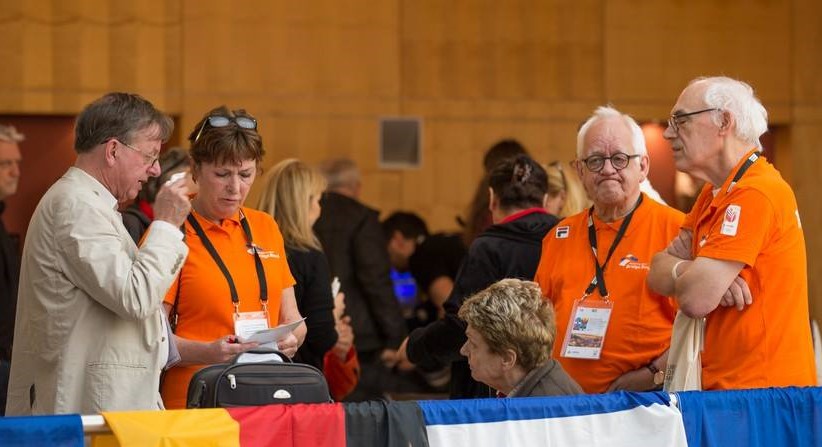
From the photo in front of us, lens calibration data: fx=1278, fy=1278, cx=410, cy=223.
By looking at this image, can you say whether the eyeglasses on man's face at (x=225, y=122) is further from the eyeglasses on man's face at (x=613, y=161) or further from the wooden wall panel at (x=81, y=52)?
the wooden wall panel at (x=81, y=52)

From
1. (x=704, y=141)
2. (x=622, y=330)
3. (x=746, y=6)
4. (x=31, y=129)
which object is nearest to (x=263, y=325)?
(x=622, y=330)

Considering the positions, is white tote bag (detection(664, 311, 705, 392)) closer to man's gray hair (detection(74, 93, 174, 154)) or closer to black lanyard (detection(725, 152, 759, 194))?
black lanyard (detection(725, 152, 759, 194))

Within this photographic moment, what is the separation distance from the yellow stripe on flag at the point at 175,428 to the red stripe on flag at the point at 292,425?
0.03 meters

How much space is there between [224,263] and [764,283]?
5.30 ft

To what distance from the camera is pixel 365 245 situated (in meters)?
6.74

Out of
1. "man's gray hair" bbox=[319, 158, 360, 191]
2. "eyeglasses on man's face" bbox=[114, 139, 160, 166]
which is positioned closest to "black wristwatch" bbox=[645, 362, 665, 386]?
"eyeglasses on man's face" bbox=[114, 139, 160, 166]

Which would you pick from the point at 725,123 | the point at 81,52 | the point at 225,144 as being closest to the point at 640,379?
the point at 725,123

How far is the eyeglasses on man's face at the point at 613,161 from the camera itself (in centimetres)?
423

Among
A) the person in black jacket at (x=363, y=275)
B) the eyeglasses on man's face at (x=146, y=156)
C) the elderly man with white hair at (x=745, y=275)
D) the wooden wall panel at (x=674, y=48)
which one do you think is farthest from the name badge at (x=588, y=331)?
the wooden wall panel at (x=674, y=48)

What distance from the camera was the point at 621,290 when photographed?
161 inches

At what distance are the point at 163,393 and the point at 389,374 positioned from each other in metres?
3.51

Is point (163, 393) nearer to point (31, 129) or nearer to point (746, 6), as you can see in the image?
point (31, 129)

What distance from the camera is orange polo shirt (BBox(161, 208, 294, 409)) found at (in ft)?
12.8

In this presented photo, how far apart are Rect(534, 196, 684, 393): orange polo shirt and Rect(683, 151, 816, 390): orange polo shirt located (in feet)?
1.89
